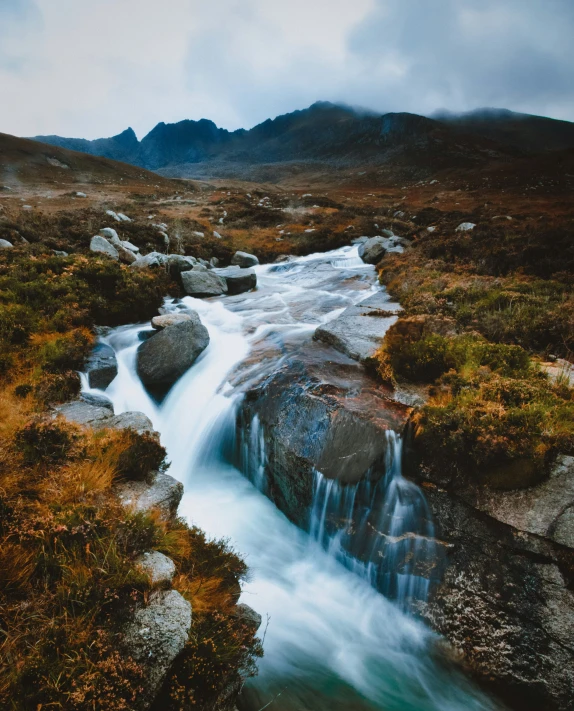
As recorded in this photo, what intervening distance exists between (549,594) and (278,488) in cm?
448

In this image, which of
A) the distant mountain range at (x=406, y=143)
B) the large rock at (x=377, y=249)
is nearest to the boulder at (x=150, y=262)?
the large rock at (x=377, y=249)

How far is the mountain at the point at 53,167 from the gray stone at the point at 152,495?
183ft

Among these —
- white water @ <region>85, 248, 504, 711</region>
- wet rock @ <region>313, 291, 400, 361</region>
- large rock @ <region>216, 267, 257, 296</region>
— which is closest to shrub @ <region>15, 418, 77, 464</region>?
white water @ <region>85, 248, 504, 711</region>

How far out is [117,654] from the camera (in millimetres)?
2887

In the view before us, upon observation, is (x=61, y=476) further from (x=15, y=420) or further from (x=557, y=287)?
(x=557, y=287)

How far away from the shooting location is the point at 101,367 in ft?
29.9

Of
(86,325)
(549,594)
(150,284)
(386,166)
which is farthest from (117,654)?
(386,166)

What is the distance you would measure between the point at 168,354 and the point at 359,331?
5.48 metres

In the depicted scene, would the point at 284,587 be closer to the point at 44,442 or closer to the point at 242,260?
the point at 44,442

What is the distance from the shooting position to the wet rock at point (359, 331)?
8820 millimetres

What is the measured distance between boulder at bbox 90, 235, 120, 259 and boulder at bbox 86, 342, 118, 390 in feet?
25.4

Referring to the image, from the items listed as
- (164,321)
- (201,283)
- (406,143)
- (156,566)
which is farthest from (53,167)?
(406,143)

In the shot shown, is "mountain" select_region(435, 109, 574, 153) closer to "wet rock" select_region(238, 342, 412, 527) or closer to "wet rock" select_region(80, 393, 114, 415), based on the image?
"wet rock" select_region(238, 342, 412, 527)

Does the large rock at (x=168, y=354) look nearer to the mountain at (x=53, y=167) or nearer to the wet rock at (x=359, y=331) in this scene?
the wet rock at (x=359, y=331)
